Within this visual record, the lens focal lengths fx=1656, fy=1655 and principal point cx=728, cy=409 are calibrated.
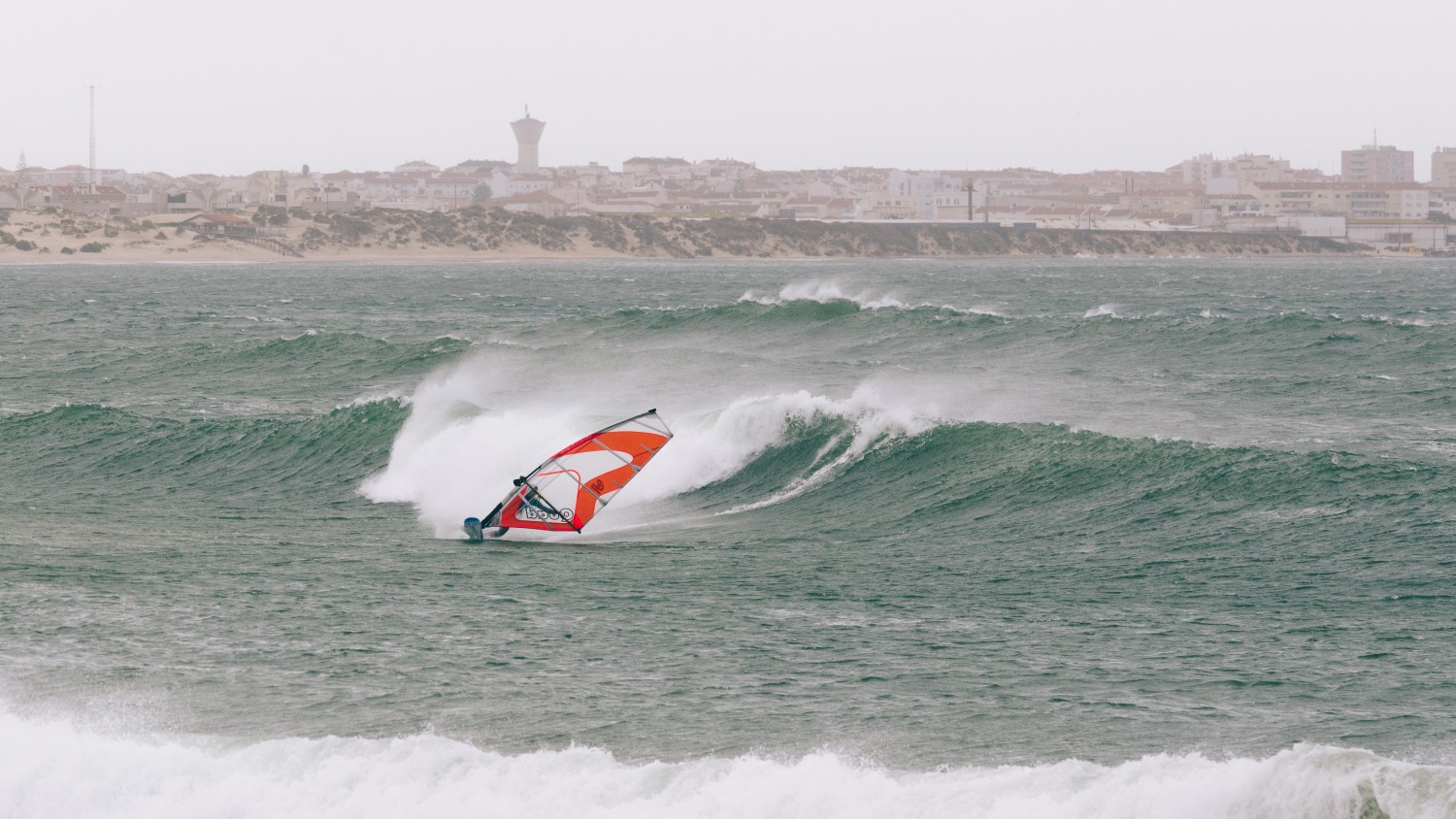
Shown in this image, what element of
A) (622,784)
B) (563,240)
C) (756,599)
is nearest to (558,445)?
(756,599)

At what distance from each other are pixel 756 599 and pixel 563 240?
155253 mm

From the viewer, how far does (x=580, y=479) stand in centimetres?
2172

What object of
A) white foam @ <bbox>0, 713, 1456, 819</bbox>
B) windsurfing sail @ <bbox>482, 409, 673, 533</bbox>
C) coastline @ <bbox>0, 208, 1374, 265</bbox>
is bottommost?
white foam @ <bbox>0, 713, 1456, 819</bbox>

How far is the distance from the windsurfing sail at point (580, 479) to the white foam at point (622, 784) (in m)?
9.01

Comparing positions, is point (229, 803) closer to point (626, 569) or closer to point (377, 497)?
point (626, 569)

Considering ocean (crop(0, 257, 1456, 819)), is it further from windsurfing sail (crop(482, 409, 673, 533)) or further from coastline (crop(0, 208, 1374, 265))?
coastline (crop(0, 208, 1374, 265))

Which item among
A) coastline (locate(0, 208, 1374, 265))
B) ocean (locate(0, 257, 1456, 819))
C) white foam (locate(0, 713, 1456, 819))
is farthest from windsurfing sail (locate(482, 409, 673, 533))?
coastline (locate(0, 208, 1374, 265))

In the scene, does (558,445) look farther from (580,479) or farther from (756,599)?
(756,599)

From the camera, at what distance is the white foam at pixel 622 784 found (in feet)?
35.0

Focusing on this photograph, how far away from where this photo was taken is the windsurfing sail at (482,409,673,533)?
21297 millimetres

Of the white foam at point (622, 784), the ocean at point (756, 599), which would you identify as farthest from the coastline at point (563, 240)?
the white foam at point (622, 784)

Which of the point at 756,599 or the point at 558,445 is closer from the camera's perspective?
the point at 756,599

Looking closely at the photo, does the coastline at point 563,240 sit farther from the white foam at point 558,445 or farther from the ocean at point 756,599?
the white foam at point 558,445

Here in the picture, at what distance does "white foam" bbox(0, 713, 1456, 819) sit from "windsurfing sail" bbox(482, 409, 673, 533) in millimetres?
9012
